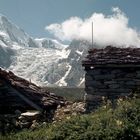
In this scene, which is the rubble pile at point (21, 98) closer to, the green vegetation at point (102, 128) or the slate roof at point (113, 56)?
the slate roof at point (113, 56)

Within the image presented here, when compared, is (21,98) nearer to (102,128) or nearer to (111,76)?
(111,76)

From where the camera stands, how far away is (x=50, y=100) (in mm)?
20031

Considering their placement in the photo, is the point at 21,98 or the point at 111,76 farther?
the point at 21,98

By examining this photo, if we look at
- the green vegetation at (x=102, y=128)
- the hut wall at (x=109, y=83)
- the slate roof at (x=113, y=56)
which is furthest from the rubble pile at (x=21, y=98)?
the green vegetation at (x=102, y=128)

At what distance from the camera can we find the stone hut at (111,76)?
680 inches

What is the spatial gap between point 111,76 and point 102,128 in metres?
6.58

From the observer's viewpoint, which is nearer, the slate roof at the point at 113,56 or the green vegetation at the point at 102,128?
the green vegetation at the point at 102,128

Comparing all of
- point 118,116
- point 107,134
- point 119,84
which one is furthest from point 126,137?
point 119,84

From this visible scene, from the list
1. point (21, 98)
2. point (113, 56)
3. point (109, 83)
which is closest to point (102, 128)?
point (109, 83)

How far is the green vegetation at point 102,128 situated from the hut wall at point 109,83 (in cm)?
443

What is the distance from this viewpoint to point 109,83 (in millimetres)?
17547

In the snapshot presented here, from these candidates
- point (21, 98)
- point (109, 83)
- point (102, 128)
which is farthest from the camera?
point (21, 98)

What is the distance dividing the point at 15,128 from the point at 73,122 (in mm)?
6110

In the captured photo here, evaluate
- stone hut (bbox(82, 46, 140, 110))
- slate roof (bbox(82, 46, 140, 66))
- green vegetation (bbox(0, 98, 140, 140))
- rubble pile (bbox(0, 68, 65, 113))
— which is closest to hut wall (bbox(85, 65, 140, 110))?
stone hut (bbox(82, 46, 140, 110))
